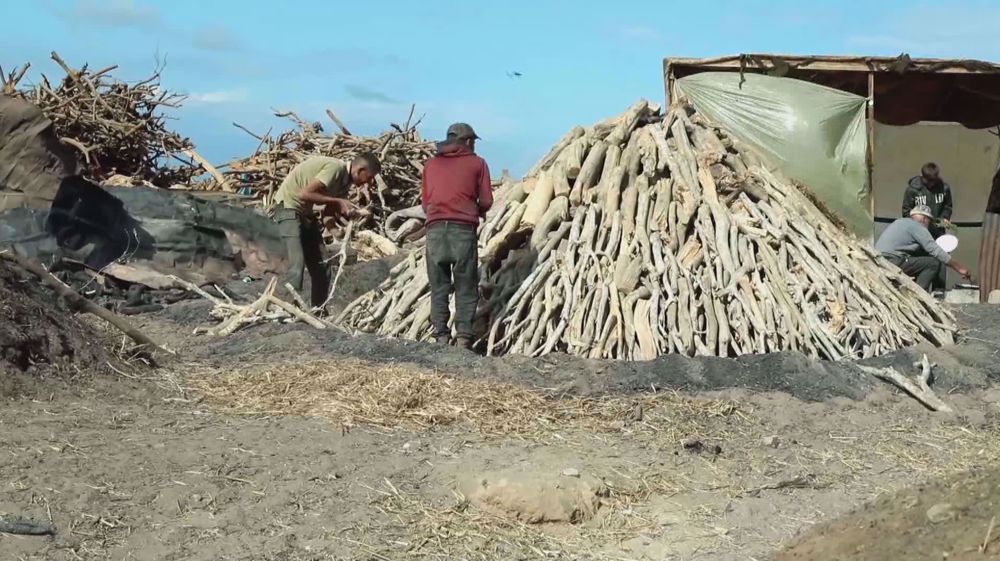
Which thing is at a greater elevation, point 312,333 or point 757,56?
point 757,56

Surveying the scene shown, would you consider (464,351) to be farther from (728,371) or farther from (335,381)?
(728,371)

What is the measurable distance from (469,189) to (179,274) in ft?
17.8

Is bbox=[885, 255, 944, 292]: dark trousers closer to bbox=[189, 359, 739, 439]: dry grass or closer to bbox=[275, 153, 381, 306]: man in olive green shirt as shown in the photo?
bbox=[189, 359, 739, 439]: dry grass

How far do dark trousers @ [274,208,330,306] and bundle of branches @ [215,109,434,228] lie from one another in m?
5.37

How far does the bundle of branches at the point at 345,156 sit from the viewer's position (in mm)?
15258

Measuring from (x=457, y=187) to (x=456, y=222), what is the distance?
0.82 ft

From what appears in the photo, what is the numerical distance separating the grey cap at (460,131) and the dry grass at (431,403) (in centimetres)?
185

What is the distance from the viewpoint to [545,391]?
6.84 meters

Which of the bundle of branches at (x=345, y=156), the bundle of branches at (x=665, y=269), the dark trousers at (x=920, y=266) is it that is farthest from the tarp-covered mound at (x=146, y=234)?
the dark trousers at (x=920, y=266)

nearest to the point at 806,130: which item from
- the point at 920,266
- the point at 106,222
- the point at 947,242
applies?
the point at 920,266

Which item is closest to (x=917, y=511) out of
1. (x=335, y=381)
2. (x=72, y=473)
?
(x=72, y=473)

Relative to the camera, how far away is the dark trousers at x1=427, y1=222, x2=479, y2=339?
307 inches

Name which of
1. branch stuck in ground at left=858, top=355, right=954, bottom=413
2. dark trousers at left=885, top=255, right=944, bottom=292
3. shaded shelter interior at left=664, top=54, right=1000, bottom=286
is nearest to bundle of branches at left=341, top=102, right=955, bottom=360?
branch stuck in ground at left=858, top=355, right=954, bottom=413

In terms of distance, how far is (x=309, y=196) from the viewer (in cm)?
883
